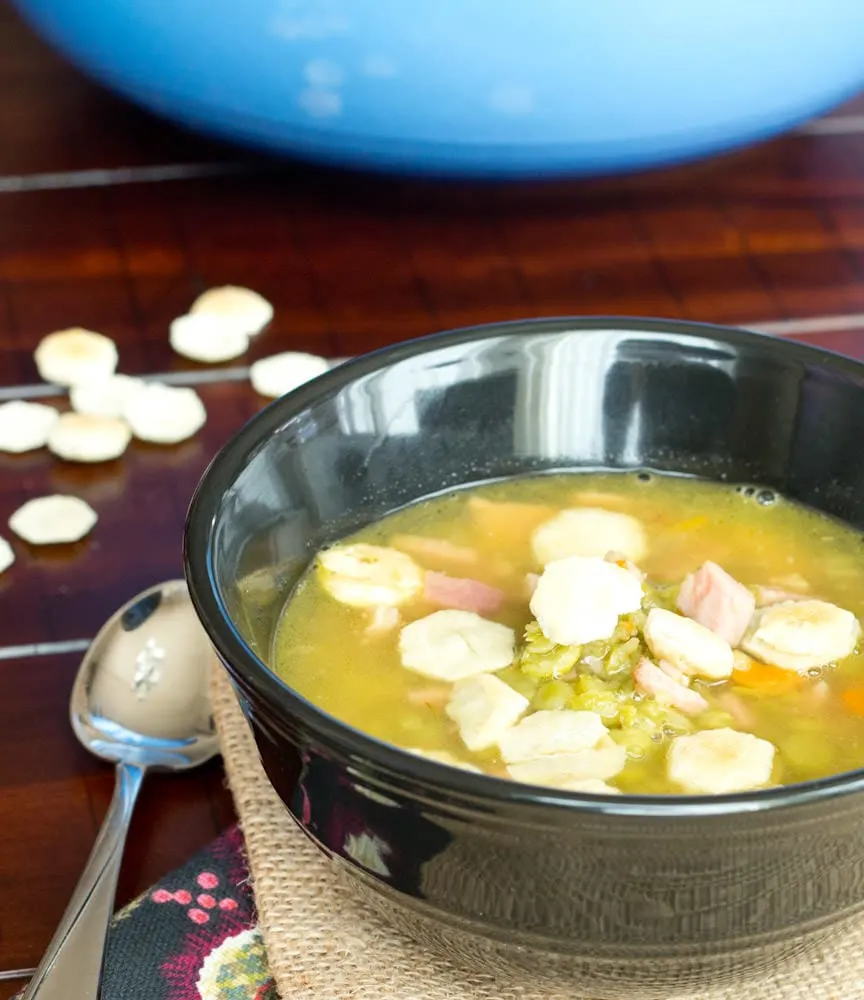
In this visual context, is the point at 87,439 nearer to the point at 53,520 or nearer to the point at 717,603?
the point at 53,520

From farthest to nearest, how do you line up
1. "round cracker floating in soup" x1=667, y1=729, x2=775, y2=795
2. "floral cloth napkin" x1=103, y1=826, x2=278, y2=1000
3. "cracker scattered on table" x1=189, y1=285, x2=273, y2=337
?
"cracker scattered on table" x1=189, y1=285, x2=273, y2=337 < "floral cloth napkin" x1=103, y1=826, x2=278, y2=1000 < "round cracker floating in soup" x1=667, y1=729, x2=775, y2=795

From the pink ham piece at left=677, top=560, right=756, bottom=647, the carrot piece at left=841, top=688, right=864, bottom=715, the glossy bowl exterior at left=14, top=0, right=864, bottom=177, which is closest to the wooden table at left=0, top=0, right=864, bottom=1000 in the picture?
the glossy bowl exterior at left=14, top=0, right=864, bottom=177

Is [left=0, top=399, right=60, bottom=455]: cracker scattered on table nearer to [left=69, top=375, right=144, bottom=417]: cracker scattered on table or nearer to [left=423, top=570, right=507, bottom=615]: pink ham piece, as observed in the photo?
[left=69, top=375, right=144, bottom=417]: cracker scattered on table

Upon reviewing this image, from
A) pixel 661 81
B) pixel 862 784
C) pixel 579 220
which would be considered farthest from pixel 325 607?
pixel 579 220

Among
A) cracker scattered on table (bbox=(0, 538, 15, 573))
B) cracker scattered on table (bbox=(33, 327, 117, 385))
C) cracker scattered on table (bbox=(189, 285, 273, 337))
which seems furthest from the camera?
cracker scattered on table (bbox=(189, 285, 273, 337))

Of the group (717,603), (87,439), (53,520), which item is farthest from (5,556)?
(717,603)

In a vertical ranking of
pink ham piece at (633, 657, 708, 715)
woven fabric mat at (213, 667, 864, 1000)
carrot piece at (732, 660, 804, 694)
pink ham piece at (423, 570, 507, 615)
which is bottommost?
woven fabric mat at (213, 667, 864, 1000)
